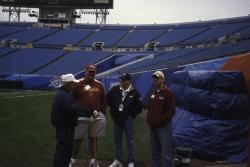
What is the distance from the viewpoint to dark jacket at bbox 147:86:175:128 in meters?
6.67

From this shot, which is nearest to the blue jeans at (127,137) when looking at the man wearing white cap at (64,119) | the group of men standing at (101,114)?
the group of men standing at (101,114)

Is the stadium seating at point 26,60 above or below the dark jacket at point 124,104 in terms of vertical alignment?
below

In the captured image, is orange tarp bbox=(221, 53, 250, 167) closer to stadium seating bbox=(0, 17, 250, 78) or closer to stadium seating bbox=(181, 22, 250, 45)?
stadium seating bbox=(0, 17, 250, 78)

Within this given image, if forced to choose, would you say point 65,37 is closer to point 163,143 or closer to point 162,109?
point 162,109

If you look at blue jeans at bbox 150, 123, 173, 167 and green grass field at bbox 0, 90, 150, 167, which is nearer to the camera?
blue jeans at bbox 150, 123, 173, 167

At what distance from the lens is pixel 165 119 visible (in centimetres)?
664

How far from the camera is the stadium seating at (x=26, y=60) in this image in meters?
45.8

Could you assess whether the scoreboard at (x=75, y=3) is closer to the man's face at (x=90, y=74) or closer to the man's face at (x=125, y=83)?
the man's face at (x=125, y=83)

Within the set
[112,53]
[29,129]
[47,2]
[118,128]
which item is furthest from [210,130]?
[47,2]

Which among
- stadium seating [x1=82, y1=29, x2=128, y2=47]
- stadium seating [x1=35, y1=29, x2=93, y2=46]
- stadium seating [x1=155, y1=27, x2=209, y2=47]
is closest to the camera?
stadium seating [x1=155, y1=27, x2=209, y2=47]

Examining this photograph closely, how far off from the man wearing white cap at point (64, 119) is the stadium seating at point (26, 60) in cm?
Result: 3991

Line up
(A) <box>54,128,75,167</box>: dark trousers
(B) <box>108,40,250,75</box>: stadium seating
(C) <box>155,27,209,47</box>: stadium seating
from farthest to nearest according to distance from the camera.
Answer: (C) <box>155,27,209,47</box>: stadium seating → (B) <box>108,40,250,75</box>: stadium seating → (A) <box>54,128,75,167</box>: dark trousers

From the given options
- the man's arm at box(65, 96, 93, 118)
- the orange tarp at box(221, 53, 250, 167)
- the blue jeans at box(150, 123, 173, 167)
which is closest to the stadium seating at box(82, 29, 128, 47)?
the orange tarp at box(221, 53, 250, 167)

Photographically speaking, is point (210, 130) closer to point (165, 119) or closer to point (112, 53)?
point (165, 119)
